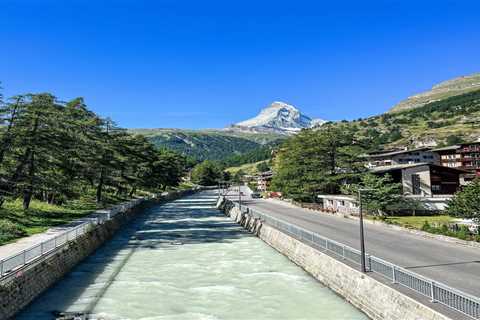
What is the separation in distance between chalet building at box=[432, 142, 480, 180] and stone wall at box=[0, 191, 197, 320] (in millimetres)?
97842

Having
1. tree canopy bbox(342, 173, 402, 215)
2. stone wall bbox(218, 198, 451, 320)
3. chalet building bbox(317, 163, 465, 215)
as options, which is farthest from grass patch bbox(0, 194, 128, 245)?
chalet building bbox(317, 163, 465, 215)

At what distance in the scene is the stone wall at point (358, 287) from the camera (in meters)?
14.8

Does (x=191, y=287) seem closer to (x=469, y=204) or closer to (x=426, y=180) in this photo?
(x=469, y=204)

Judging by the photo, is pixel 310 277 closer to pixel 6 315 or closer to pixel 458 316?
pixel 458 316

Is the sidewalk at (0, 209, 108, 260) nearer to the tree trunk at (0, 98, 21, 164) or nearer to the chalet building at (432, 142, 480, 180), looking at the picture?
the tree trunk at (0, 98, 21, 164)

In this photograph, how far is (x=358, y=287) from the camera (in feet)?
63.1

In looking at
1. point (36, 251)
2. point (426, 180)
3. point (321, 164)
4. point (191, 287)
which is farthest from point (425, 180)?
point (36, 251)

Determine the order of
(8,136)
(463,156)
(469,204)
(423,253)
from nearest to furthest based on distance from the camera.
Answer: (423,253), (469,204), (8,136), (463,156)

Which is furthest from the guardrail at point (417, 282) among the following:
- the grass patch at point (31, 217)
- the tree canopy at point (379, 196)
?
the grass patch at point (31, 217)

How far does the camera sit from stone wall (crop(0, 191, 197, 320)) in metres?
18.7

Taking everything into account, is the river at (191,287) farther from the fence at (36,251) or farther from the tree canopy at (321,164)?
the tree canopy at (321,164)

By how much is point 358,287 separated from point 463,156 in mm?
103892

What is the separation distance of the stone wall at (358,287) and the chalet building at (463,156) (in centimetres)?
9139

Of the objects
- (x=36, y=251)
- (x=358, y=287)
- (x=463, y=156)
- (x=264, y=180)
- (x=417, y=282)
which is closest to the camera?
(x=417, y=282)
